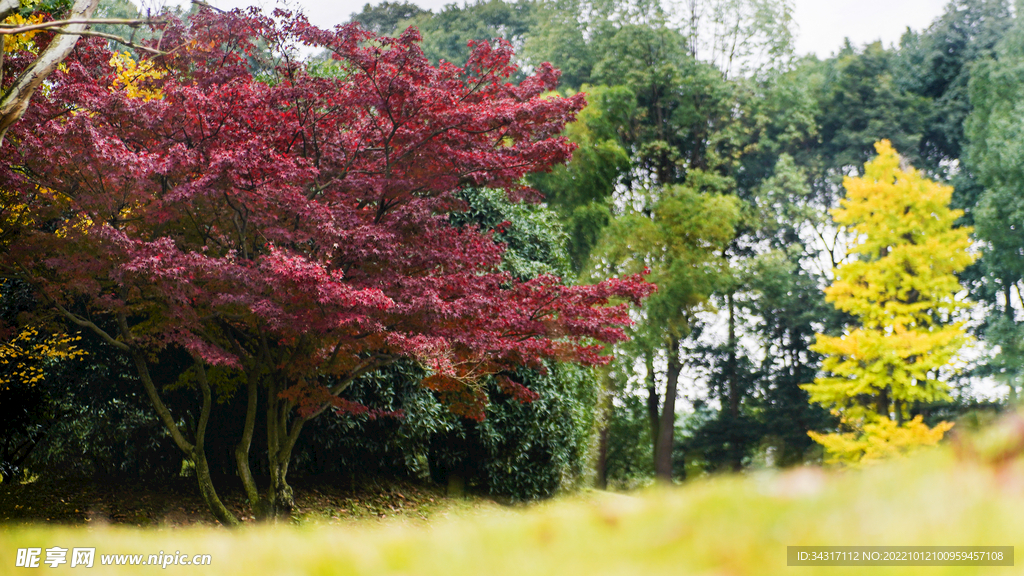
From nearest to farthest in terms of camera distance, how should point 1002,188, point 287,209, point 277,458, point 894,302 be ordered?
point 287,209
point 277,458
point 894,302
point 1002,188

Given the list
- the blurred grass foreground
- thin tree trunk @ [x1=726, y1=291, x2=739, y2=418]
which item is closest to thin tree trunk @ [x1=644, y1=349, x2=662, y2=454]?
thin tree trunk @ [x1=726, y1=291, x2=739, y2=418]

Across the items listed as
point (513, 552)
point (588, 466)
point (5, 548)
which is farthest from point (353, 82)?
point (588, 466)

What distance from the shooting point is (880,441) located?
1267cm

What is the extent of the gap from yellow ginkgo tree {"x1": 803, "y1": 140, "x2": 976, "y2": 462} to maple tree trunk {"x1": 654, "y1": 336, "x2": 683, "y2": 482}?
16.0 ft

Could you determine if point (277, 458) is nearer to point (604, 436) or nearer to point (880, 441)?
point (880, 441)

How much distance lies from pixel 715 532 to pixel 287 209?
5414 millimetres

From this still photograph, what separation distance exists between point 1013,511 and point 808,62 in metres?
23.4

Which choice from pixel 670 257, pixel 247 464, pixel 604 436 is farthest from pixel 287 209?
pixel 604 436

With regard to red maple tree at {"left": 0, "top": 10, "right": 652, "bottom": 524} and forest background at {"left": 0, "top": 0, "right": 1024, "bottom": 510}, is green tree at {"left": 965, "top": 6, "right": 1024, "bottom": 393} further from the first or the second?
red maple tree at {"left": 0, "top": 10, "right": 652, "bottom": 524}

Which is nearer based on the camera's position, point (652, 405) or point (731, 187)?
point (652, 405)

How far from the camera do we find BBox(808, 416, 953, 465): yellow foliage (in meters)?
12.1

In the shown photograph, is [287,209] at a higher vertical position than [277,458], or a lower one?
higher

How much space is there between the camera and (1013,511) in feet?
5.51

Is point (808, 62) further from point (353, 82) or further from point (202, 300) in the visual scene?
point (202, 300)
